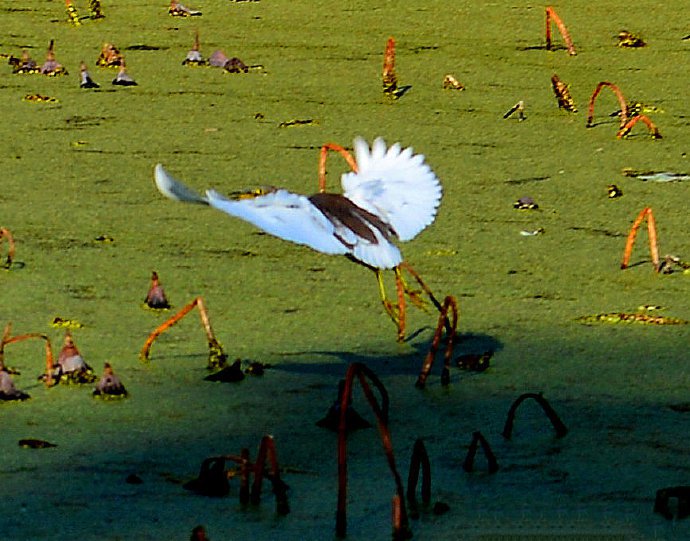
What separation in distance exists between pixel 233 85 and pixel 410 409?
170cm

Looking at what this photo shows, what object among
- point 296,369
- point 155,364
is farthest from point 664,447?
point 155,364

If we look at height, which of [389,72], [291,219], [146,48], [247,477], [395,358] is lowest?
[247,477]

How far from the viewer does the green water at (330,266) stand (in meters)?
1.64

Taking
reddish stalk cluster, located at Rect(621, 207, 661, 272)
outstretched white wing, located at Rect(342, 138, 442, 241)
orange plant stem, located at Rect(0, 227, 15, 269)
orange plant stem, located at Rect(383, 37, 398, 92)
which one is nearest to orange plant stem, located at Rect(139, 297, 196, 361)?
outstretched white wing, located at Rect(342, 138, 442, 241)

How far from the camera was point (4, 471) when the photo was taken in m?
1.64

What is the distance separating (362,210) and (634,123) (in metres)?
1.30

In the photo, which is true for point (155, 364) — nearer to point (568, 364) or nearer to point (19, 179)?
point (568, 364)

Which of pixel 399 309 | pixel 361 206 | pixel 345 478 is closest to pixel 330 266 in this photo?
pixel 399 309

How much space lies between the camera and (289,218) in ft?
5.89

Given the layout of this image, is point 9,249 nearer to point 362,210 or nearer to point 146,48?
point 362,210

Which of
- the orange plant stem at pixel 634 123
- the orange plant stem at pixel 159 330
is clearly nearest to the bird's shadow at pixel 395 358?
the orange plant stem at pixel 159 330

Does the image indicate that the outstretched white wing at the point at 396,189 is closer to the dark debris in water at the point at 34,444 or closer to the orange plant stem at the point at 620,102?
the dark debris in water at the point at 34,444

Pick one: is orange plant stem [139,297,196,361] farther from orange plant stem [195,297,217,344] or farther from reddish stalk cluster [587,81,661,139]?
reddish stalk cluster [587,81,661,139]

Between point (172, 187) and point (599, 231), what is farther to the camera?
point (599, 231)
